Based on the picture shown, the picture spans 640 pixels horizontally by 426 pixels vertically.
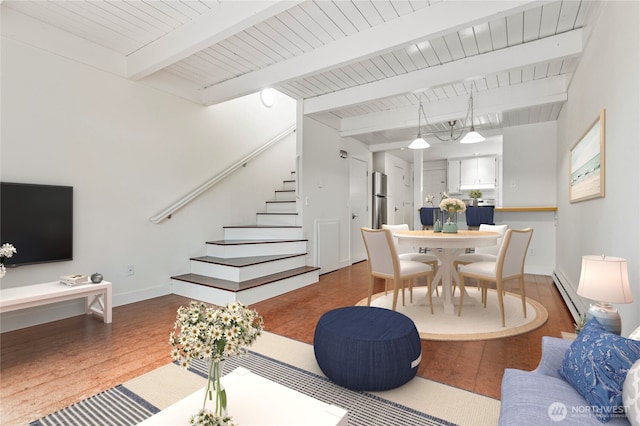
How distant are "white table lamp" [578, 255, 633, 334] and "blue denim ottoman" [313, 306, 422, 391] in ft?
2.98

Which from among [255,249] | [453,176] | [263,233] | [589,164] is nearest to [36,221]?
[255,249]

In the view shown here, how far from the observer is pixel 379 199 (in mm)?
7250

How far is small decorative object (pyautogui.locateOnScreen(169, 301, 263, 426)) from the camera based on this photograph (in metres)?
0.96

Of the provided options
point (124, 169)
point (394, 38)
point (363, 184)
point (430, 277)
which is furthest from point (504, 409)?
point (363, 184)

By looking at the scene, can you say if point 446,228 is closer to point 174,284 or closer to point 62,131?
point 174,284

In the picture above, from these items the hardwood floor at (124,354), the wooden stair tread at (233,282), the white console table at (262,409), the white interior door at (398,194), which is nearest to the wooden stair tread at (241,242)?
the wooden stair tread at (233,282)

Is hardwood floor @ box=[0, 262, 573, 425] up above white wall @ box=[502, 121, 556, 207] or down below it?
below

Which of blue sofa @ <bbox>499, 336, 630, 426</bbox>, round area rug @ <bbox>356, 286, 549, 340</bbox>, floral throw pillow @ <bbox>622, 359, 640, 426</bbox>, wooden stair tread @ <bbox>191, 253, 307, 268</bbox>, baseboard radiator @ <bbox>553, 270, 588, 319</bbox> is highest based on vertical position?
floral throw pillow @ <bbox>622, 359, 640, 426</bbox>

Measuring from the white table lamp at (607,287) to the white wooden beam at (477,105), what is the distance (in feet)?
10.4

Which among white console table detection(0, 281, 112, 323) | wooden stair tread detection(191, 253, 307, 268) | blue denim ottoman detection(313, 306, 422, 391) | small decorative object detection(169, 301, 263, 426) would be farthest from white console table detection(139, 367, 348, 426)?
wooden stair tread detection(191, 253, 307, 268)

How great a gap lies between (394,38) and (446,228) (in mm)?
2029

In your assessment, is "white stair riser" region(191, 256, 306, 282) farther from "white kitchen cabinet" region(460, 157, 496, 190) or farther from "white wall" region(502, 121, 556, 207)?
"white kitchen cabinet" region(460, 157, 496, 190)

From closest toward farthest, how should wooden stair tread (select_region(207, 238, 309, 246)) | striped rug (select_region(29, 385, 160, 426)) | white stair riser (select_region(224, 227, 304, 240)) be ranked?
striped rug (select_region(29, 385, 160, 426))
wooden stair tread (select_region(207, 238, 309, 246))
white stair riser (select_region(224, 227, 304, 240))

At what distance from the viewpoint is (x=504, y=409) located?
3.74 ft
